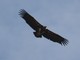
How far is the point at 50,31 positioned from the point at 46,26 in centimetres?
271

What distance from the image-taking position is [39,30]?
98188 mm

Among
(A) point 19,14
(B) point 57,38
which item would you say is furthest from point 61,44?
(A) point 19,14

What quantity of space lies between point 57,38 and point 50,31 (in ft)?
6.26

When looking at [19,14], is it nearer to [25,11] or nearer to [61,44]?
[25,11]

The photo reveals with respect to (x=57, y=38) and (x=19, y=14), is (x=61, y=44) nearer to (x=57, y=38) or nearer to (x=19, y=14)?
(x=57, y=38)

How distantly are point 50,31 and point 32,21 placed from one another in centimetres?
301

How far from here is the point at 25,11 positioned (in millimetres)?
100125

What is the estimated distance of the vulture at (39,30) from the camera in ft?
323

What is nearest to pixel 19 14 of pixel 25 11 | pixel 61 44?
pixel 25 11

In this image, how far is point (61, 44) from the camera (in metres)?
102

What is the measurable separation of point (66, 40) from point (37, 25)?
5992mm

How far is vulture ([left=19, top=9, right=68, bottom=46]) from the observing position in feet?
323

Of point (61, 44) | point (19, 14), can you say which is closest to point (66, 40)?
point (61, 44)

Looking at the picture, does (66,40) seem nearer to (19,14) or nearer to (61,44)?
(61,44)
